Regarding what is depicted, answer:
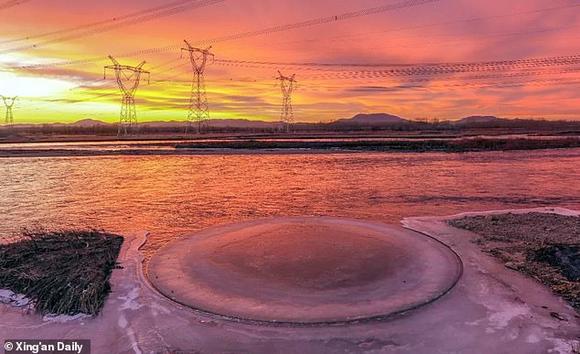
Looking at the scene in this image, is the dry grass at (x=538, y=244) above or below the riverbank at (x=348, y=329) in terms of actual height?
above

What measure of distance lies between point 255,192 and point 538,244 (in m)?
10.0

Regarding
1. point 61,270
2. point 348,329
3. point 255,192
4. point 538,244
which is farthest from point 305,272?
point 255,192

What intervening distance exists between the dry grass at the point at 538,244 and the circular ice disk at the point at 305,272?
1.11 m

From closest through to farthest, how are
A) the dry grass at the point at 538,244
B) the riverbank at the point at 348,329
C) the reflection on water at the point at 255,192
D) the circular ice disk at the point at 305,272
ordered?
the riverbank at the point at 348,329
the circular ice disk at the point at 305,272
the dry grass at the point at 538,244
the reflection on water at the point at 255,192

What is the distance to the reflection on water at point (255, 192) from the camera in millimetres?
12438

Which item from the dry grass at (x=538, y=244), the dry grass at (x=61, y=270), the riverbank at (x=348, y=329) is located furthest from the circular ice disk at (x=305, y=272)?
the dry grass at (x=538, y=244)

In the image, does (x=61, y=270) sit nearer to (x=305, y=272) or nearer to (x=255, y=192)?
(x=305, y=272)

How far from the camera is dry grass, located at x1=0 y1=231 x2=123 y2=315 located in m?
6.26

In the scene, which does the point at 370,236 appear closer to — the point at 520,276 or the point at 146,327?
→ the point at 520,276

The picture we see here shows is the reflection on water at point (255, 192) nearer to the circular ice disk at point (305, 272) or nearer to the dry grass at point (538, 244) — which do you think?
the circular ice disk at point (305, 272)

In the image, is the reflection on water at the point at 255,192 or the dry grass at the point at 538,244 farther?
the reflection on water at the point at 255,192

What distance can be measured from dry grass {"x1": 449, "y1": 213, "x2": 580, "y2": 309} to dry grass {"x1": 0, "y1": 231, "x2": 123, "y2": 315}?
22.1ft

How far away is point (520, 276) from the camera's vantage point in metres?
7.39

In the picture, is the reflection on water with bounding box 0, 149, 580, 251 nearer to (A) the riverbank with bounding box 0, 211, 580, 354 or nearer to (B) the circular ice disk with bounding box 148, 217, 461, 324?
(B) the circular ice disk with bounding box 148, 217, 461, 324
